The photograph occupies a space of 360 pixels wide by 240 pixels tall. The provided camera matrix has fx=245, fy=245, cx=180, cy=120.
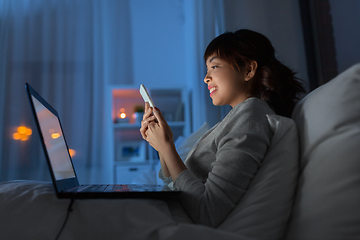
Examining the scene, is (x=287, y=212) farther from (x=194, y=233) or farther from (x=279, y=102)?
(x=279, y=102)

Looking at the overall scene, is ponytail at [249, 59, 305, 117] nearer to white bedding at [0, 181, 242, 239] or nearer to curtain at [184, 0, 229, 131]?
white bedding at [0, 181, 242, 239]

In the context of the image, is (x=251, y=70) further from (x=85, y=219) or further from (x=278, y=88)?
(x=85, y=219)

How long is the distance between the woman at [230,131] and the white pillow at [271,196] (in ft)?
0.06

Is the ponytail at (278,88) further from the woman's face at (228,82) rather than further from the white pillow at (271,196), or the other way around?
the white pillow at (271,196)

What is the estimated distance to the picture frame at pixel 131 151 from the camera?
253cm

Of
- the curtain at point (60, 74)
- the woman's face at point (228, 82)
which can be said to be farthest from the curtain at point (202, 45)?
Answer: the woman's face at point (228, 82)

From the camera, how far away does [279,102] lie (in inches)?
34.5

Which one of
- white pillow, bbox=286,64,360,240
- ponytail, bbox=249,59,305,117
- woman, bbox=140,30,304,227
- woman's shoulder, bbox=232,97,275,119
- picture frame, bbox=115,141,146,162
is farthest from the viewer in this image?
picture frame, bbox=115,141,146,162

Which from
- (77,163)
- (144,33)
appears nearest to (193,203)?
(77,163)

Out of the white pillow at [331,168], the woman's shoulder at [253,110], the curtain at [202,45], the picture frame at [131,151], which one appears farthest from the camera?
the picture frame at [131,151]

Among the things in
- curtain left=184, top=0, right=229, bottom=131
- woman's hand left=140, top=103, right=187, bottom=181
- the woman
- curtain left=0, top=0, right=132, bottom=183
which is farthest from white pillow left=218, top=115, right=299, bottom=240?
curtain left=0, top=0, right=132, bottom=183

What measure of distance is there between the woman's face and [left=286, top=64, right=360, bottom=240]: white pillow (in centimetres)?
39

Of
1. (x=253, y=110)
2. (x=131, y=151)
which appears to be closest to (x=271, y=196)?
(x=253, y=110)

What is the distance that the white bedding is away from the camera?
48 centimetres
